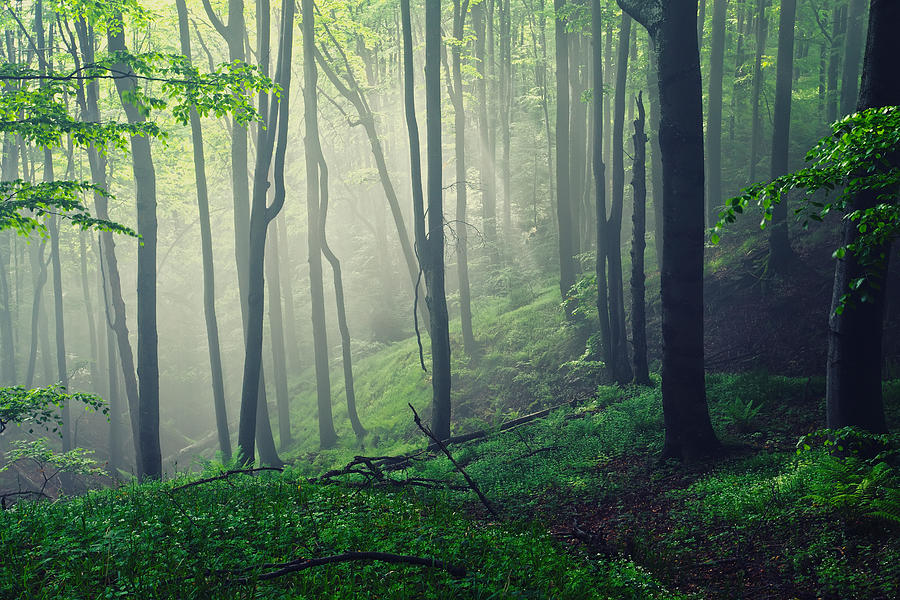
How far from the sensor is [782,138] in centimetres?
1413

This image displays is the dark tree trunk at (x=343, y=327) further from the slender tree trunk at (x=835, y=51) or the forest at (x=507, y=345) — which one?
the slender tree trunk at (x=835, y=51)

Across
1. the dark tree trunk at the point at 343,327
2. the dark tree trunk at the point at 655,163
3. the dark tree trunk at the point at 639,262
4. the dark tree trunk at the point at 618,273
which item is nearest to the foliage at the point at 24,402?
the dark tree trunk at the point at 639,262

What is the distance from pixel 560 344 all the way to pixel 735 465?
1146 cm

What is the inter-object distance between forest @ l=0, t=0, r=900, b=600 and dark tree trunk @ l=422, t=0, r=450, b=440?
7 cm

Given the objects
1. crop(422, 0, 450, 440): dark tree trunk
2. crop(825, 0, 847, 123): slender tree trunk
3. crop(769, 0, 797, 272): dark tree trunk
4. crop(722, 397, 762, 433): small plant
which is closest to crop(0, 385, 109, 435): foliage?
crop(422, 0, 450, 440): dark tree trunk

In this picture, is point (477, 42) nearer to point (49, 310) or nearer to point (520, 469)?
point (520, 469)

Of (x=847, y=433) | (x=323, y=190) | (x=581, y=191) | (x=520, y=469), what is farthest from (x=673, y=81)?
(x=581, y=191)

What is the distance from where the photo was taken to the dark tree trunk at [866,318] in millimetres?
5262

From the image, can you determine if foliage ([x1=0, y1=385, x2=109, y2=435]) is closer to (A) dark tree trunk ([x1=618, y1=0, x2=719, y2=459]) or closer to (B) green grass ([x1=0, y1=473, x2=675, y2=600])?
(B) green grass ([x1=0, y1=473, x2=675, y2=600])

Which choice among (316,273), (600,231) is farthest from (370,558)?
(316,273)

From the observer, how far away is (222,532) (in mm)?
4422

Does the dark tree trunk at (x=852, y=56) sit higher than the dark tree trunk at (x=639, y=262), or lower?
higher

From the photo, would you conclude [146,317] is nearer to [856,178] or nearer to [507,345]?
[507,345]

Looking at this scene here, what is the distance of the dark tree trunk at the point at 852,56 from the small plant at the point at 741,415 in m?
12.7
